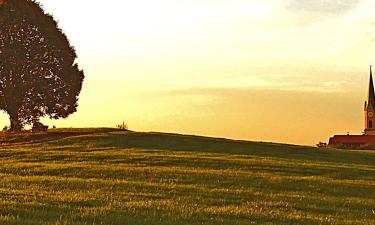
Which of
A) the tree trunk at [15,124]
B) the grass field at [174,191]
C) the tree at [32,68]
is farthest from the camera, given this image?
the tree trunk at [15,124]

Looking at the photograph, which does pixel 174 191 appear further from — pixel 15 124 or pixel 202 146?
pixel 15 124

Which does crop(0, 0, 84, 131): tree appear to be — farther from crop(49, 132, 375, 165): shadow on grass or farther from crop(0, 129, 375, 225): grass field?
crop(0, 129, 375, 225): grass field

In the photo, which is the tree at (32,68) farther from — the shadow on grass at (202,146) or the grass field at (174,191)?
the grass field at (174,191)

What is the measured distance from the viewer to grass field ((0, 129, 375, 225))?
56.0 ft

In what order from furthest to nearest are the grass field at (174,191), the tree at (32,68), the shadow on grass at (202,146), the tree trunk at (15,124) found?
1. the tree trunk at (15,124)
2. the tree at (32,68)
3. the shadow on grass at (202,146)
4. the grass field at (174,191)

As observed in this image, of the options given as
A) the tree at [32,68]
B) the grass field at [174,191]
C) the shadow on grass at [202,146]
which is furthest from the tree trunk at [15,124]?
the grass field at [174,191]

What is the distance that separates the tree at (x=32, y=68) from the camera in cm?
6694

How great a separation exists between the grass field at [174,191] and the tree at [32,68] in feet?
68.3

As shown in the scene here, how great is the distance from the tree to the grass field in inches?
Result: 820

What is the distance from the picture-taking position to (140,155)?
42219 mm

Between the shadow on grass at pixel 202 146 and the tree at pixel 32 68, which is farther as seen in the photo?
the tree at pixel 32 68

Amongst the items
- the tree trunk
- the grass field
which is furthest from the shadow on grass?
the tree trunk

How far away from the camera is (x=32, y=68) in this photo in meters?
67.6

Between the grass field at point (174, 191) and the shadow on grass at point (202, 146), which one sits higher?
the shadow on grass at point (202, 146)
